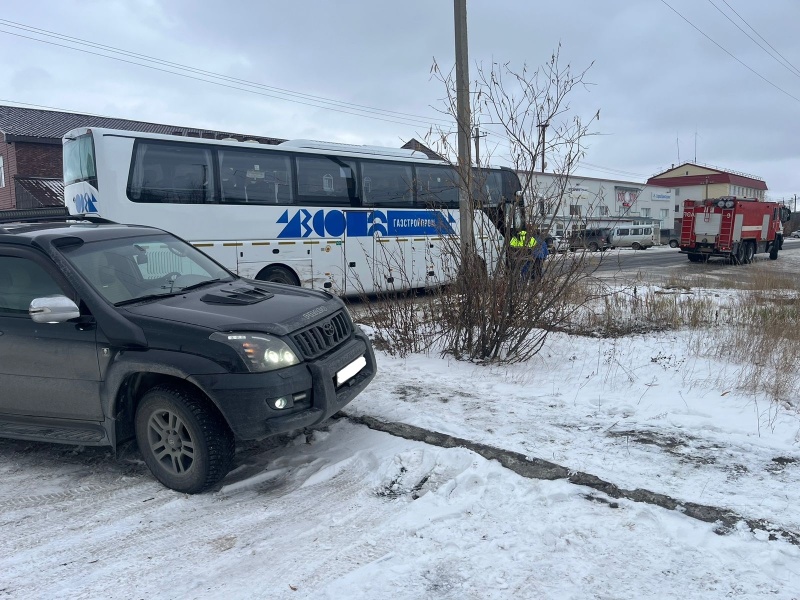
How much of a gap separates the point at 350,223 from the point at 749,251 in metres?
24.4

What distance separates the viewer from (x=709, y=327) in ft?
26.9

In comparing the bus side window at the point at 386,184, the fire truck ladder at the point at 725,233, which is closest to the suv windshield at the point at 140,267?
the bus side window at the point at 386,184

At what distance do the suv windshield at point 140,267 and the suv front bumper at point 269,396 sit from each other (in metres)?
1.11

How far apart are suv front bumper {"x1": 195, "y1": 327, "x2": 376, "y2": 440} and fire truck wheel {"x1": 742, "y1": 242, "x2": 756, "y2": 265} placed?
29854 millimetres

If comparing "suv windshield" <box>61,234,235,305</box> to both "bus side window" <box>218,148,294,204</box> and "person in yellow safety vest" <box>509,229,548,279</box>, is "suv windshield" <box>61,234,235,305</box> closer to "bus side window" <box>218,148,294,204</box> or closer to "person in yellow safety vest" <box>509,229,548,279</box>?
"person in yellow safety vest" <box>509,229,548,279</box>

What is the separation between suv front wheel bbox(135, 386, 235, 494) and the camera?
12.3 ft

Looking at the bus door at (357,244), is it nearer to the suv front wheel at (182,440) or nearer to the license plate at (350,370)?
the license plate at (350,370)

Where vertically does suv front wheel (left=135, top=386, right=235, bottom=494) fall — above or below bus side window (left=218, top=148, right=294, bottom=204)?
below

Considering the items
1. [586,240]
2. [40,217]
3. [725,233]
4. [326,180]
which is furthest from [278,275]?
[725,233]

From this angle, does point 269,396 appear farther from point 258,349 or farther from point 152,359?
point 152,359

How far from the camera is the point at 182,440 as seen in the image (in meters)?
3.86

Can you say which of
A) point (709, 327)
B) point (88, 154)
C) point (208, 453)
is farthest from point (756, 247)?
point (208, 453)

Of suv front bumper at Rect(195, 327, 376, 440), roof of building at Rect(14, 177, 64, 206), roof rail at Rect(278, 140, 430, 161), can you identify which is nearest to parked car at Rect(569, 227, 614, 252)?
suv front bumper at Rect(195, 327, 376, 440)

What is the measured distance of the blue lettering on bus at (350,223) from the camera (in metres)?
12.4
